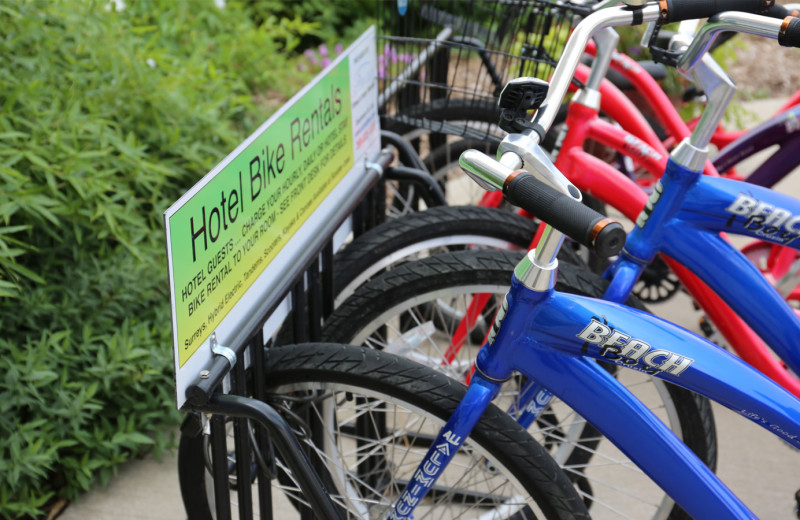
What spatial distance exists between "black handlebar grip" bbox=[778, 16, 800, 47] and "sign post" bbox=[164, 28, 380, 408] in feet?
3.10

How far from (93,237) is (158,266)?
204mm

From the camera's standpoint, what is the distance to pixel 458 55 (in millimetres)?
2363

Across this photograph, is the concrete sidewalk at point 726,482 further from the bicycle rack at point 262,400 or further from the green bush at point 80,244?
the bicycle rack at point 262,400

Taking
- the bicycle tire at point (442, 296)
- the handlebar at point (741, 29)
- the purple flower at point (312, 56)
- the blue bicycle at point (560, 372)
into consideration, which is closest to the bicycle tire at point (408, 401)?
the blue bicycle at point (560, 372)

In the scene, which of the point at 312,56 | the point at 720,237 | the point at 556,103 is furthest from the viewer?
the point at 312,56

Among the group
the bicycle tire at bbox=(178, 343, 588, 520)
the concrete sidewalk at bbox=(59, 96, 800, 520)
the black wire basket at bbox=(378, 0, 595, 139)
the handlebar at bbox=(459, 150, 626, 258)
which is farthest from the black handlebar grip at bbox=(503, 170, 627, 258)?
the concrete sidewalk at bbox=(59, 96, 800, 520)

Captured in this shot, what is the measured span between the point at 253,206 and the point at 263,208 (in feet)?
0.15

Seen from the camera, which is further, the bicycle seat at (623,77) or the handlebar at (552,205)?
the bicycle seat at (623,77)

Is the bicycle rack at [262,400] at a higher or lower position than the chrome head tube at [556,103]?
lower

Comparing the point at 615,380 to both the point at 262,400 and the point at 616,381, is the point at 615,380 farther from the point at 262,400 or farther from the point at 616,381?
the point at 262,400

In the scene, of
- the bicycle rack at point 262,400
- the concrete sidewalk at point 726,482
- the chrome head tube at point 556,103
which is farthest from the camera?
the concrete sidewalk at point 726,482

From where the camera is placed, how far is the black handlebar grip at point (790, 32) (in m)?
1.44

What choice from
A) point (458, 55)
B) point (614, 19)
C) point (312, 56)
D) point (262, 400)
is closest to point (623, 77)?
point (458, 55)

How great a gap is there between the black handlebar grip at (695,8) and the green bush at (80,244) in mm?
1501
